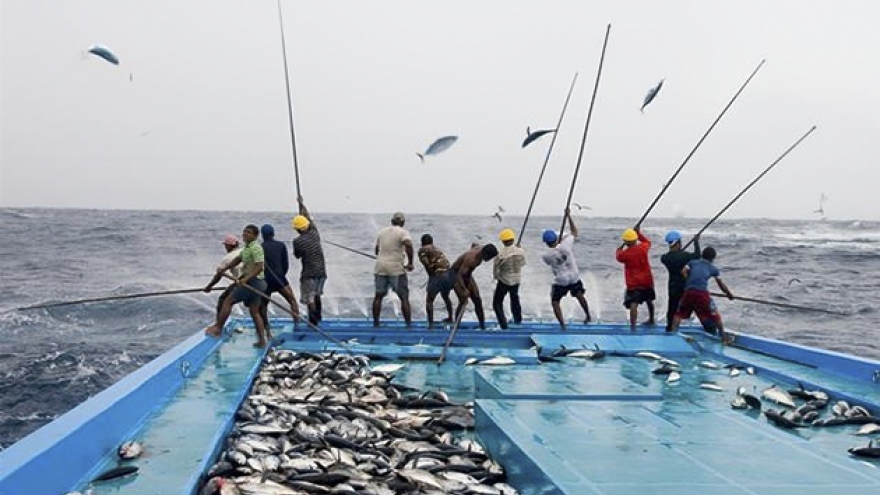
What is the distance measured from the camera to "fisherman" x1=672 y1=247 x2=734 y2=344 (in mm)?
13031

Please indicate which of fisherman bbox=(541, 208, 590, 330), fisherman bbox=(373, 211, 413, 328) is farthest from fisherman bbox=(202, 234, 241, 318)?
fisherman bbox=(541, 208, 590, 330)

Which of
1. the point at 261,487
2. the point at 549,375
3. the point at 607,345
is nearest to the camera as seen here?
the point at 261,487

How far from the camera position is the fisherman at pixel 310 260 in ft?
42.7

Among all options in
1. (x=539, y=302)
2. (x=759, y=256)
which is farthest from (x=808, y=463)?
(x=759, y=256)

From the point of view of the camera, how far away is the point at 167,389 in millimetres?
8531

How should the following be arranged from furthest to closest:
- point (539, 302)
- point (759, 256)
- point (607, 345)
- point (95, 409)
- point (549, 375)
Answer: point (759, 256), point (539, 302), point (607, 345), point (549, 375), point (95, 409)

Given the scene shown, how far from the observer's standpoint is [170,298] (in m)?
24.4

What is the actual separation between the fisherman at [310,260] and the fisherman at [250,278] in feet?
5.05

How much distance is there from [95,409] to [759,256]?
45865 millimetres

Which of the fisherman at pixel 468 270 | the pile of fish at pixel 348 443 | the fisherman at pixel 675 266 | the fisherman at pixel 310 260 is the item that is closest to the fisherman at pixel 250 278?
the fisherman at pixel 310 260

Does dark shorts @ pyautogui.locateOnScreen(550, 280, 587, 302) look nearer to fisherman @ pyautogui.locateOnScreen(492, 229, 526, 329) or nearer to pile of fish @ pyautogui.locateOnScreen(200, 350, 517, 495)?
fisherman @ pyautogui.locateOnScreen(492, 229, 526, 329)

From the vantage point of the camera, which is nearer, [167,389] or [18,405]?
[167,389]

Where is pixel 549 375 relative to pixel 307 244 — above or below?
below

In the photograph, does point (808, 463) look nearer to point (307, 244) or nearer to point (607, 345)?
point (607, 345)
